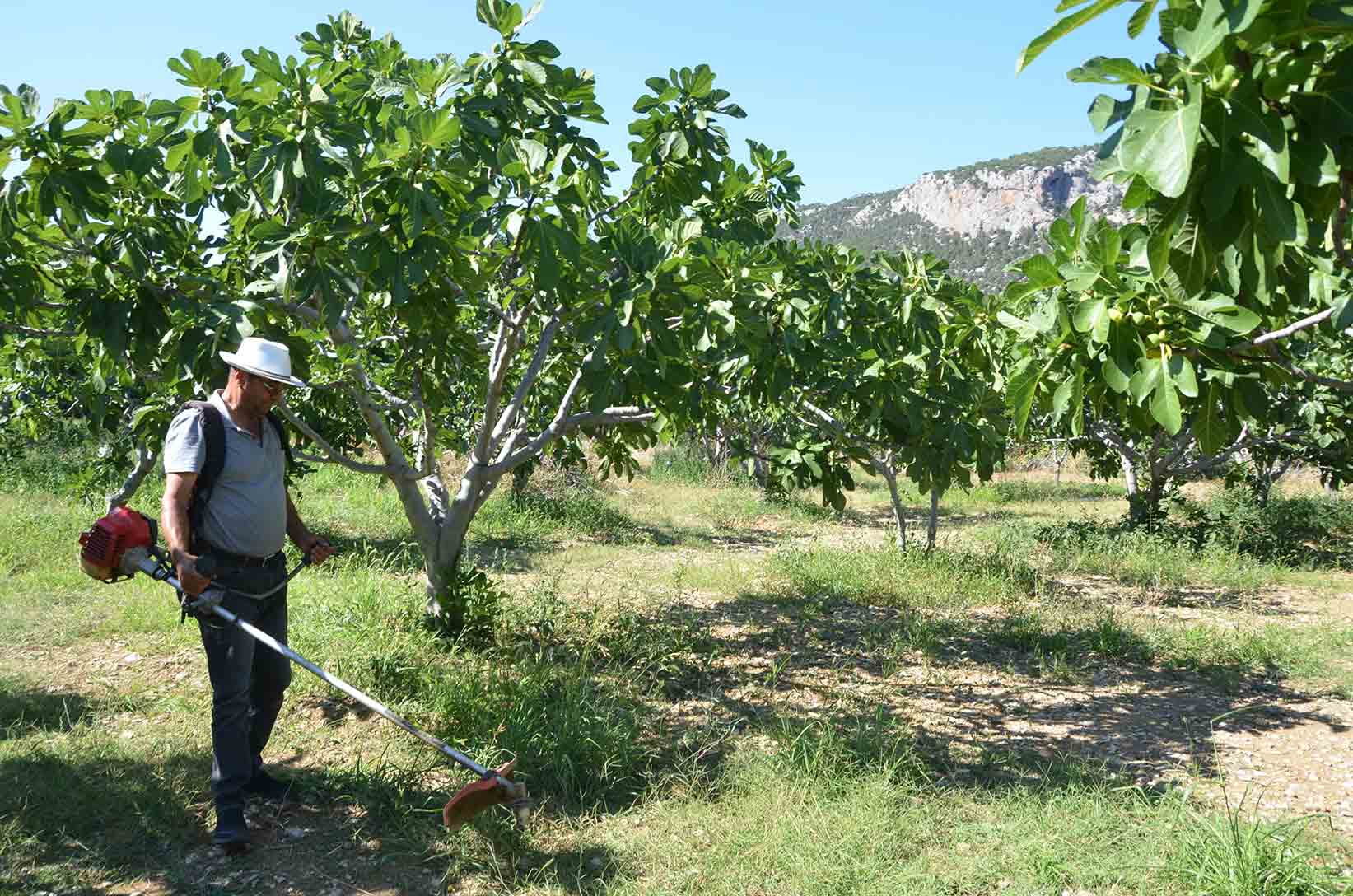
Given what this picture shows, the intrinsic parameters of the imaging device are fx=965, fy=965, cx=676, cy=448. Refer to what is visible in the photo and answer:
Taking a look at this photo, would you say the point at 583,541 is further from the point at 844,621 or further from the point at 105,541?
the point at 105,541

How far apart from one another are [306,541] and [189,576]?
63 centimetres

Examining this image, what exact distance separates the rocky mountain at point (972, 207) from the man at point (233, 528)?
2407 inches

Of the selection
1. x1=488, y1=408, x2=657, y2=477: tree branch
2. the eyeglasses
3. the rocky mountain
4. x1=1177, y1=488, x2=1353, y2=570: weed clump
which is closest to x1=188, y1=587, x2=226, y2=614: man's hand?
the eyeglasses

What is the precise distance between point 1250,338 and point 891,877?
2.02 meters

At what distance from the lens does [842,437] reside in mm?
5797

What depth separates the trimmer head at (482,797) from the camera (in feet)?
10.2

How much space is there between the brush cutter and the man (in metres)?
0.10

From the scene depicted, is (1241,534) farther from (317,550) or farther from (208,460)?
(208,460)

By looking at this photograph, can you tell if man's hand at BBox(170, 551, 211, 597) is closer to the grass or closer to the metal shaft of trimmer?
the metal shaft of trimmer

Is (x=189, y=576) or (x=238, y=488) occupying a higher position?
(x=238, y=488)

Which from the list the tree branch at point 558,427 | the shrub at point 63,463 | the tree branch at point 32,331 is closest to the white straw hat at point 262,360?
the tree branch at point 32,331

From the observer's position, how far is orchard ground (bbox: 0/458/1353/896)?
10.9 feet

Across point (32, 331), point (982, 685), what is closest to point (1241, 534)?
point (982, 685)

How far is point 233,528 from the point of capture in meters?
3.44
